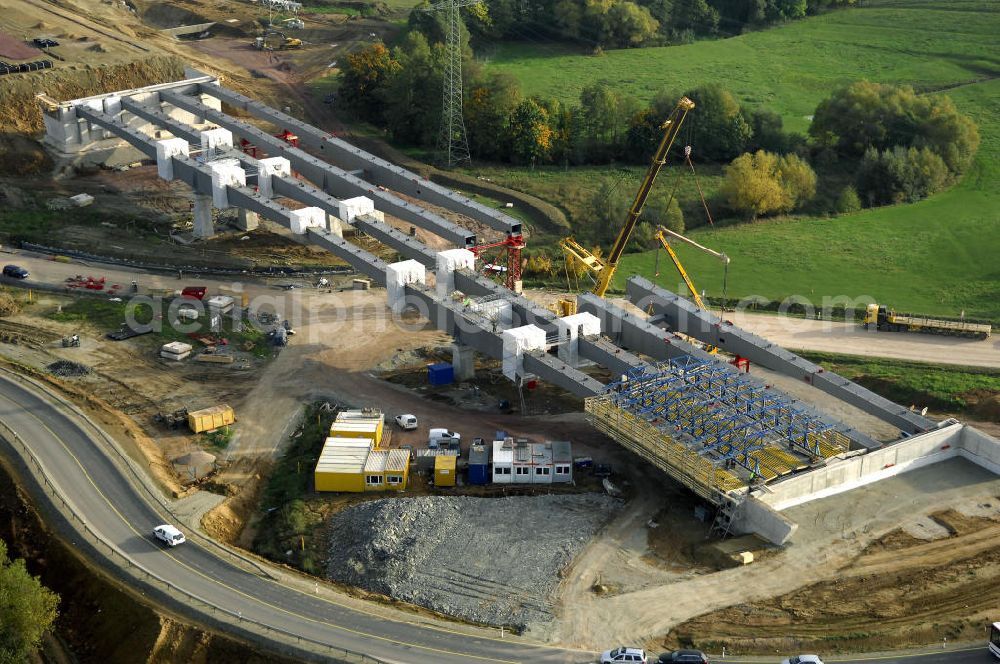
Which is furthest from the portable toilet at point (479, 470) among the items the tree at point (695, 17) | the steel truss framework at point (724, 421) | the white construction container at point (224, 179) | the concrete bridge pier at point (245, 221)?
the tree at point (695, 17)

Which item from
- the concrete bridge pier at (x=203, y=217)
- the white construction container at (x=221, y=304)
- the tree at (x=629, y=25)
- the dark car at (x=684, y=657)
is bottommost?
the dark car at (x=684, y=657)

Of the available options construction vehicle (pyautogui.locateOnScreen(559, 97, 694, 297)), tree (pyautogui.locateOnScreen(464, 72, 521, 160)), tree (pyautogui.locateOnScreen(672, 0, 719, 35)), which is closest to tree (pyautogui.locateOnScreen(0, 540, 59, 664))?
construction vehicle (pyautogui.locateOnScreen(559, 97, 694, 297))

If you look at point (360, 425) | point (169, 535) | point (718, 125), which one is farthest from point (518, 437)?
point (718, 125)

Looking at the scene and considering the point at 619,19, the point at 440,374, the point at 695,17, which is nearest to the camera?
the point at 440,374

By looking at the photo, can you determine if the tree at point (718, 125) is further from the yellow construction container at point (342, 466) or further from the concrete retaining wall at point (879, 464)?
the yellow construction container at point (342, 466)

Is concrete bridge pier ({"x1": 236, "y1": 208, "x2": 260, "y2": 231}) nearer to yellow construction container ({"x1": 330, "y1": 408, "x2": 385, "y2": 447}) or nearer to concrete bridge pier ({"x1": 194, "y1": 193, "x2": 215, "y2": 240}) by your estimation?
concrete bridge pier ({"x1": 194, "y1": 193, "x2": 215, "y2": 240})

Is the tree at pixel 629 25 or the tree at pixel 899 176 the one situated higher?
the tree at pixel 629 25

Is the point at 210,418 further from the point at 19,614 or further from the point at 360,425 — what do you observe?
the point at 19,614
